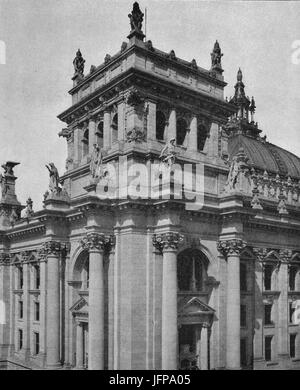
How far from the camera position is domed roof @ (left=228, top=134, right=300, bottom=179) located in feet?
171

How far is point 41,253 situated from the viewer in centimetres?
3700

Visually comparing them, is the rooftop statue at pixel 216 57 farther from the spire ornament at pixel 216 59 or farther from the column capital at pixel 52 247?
the column capital at pixel 52 247

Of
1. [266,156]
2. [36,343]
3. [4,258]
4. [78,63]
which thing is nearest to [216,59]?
[78,63]

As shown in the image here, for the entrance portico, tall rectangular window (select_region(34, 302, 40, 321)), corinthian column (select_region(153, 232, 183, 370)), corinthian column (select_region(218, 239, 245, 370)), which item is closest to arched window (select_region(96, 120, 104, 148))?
corinthian column (select_region(153, 232, 183, 370))

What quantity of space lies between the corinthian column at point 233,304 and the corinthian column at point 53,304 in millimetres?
11815

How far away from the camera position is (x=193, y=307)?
32.5 m

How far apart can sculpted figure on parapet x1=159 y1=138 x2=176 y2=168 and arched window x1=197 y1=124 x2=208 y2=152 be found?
6.18 metres

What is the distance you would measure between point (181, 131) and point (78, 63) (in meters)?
11.1

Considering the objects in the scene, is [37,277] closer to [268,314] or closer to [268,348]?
[268,314]

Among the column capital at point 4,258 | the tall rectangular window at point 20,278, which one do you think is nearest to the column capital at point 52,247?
the tall rectangular window at point 20,278

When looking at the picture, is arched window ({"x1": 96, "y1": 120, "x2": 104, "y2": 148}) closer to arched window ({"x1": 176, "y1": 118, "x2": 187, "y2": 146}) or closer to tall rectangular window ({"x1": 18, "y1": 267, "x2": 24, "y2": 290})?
arched window ({"x1": 176, "y1": 118, "x2": 187, "y2": 146})
